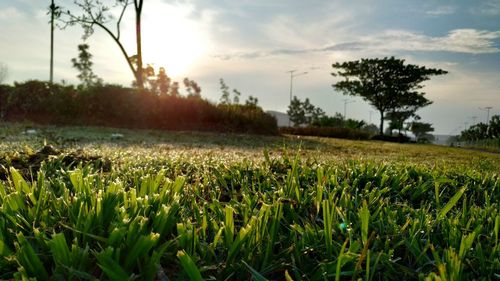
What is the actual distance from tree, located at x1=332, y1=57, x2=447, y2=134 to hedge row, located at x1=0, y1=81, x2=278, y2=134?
44.6m

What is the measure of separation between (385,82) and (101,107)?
49.9m

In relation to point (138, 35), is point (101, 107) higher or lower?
lower

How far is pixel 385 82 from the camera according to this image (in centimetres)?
5744

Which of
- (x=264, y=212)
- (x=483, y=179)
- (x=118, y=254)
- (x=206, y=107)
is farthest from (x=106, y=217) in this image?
(x=206, y=107)

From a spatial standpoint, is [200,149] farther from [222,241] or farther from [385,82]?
[385,82]

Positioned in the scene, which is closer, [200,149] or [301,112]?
[200,149]

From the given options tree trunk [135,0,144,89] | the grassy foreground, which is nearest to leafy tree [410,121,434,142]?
tree trunk [135,0,144,89]

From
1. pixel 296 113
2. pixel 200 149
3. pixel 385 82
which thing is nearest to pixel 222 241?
pixel 200 149

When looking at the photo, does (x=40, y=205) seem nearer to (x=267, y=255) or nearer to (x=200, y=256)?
(x=200, y=256)

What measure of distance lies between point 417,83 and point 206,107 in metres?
49.3

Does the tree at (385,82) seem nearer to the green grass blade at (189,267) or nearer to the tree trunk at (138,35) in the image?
the tree trunk at (138,35)

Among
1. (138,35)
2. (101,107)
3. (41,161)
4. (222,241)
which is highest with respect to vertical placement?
(138,35)

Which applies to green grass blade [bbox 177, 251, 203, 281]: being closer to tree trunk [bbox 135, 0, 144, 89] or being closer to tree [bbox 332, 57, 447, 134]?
tree trunk [bbox 135, 0, 144, 89]

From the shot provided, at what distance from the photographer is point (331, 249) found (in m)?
1.38
